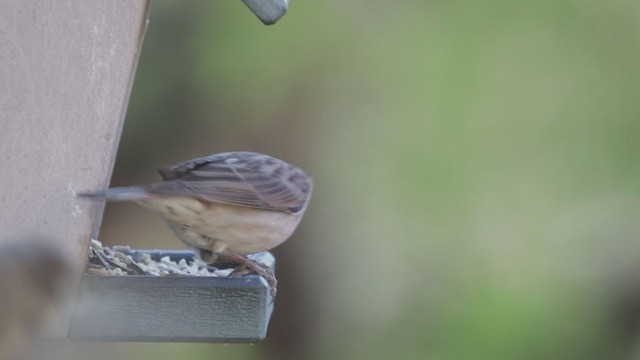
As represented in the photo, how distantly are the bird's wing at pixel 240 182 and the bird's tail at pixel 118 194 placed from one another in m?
0.05

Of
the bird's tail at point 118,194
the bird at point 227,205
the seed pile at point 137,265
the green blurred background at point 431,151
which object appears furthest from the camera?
the green blurred background at point 431,151

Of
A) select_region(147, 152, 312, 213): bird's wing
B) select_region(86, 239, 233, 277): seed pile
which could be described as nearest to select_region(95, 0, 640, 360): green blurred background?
select_region(147, 152, 312, 213): bird's wing

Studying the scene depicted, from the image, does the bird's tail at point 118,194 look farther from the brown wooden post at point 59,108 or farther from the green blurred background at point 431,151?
the green blurred background at point 431,151

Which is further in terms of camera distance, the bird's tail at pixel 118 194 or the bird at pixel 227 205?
the bird at pixel 227 205

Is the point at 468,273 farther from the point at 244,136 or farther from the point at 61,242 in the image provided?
the point at 61,242

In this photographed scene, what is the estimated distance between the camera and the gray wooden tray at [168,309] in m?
2.89

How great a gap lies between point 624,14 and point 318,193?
5.11 ft

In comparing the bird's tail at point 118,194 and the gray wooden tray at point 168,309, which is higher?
the bird's tail at point 118,194

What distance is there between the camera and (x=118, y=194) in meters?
2.85

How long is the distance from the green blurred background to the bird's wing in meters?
2.12

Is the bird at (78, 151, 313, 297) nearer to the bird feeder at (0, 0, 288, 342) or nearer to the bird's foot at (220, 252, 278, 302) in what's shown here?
the bird's foot at (220, 252, 278, 302)

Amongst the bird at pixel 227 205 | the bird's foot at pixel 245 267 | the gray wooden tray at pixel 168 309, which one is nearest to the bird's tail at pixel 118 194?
the bird at pixel 227 205

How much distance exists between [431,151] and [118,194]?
2974 mm

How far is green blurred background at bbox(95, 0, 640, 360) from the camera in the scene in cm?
569
